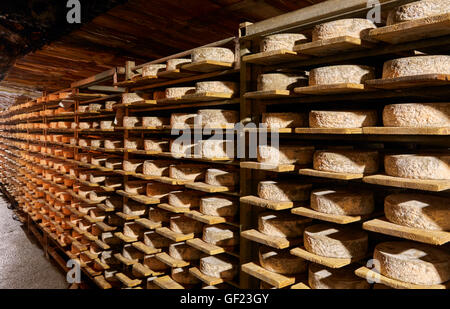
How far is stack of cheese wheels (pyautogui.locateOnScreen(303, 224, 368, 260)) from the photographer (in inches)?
79.4

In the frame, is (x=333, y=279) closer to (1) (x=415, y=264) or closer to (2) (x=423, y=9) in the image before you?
(1) (x=415, y=264)

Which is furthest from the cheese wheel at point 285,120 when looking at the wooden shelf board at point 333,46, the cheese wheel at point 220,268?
the cheese wheel at point 220,268

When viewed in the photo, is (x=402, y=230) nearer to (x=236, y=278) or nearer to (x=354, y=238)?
(x=354, y=238)

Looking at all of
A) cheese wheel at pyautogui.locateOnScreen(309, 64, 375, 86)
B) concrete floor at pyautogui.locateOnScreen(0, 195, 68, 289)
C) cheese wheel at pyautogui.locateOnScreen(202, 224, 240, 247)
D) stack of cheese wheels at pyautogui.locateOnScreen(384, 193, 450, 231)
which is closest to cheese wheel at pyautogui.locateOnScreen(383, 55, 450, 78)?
cheese wheel at pyautogui.locateOnScreen(309, 64, 375, 86)

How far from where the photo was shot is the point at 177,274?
313cm

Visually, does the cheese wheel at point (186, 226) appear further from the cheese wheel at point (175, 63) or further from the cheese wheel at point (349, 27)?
the cheese wheel at point (349, 27)

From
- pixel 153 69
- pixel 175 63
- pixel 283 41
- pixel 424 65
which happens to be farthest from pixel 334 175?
pixel 153 69

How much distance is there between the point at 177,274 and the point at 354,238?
170 cm

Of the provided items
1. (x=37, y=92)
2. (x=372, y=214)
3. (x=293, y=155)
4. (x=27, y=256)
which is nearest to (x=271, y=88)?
(x=293, y=155)

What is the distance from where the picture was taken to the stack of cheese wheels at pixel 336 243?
2.02 meters

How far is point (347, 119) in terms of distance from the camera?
6.51ft

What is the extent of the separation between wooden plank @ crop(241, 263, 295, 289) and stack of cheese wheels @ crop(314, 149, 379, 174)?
0.74 meters

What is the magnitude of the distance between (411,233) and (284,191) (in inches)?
32.4

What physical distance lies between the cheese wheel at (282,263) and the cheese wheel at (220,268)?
0.44 m
